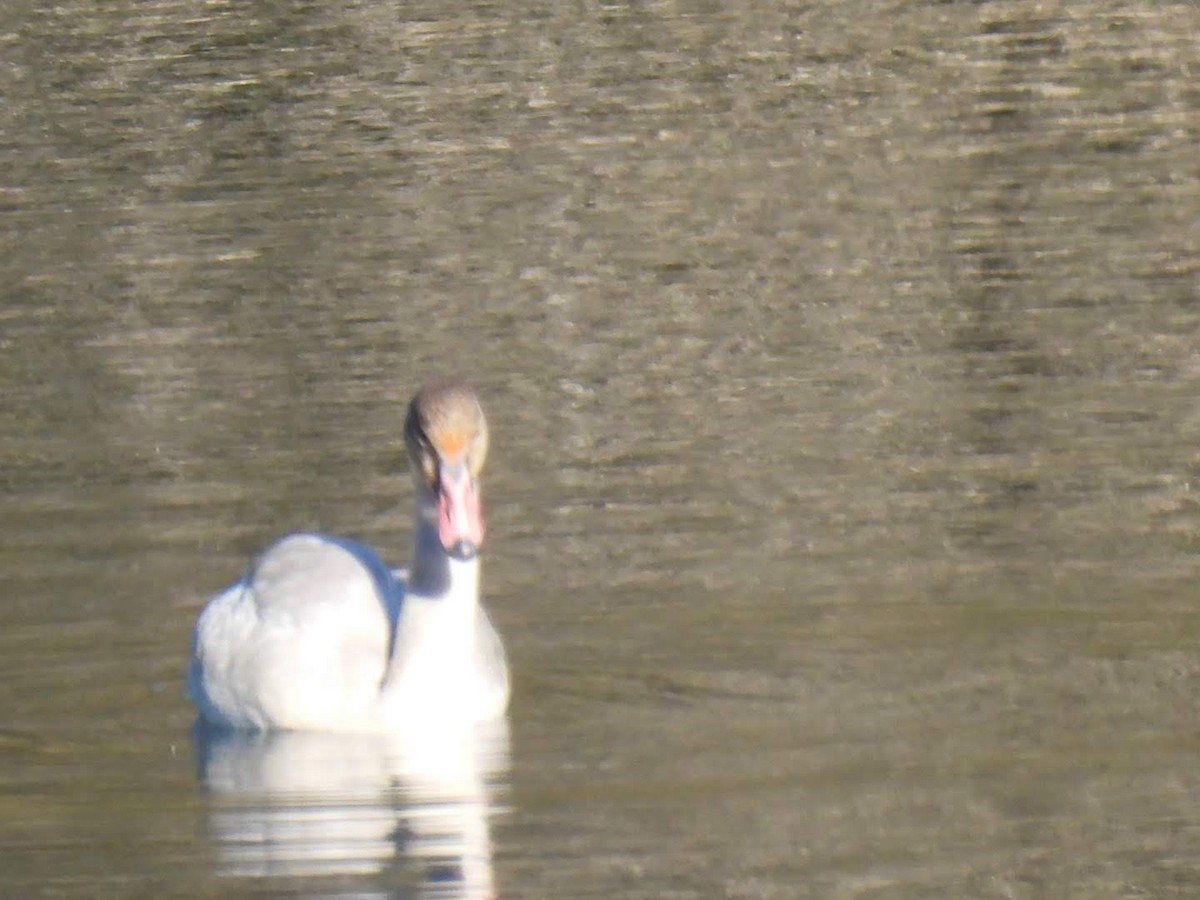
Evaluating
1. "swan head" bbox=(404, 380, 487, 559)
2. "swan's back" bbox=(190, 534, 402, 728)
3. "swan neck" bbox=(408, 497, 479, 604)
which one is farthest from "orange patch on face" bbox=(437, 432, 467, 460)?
"swan's back" bbox=(190, 534, 402, 728)

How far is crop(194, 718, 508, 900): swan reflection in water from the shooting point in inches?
331

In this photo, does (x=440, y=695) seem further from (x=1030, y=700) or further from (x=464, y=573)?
(x=1030, y=700)

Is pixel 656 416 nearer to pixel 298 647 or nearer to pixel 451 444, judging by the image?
pixel 298 647

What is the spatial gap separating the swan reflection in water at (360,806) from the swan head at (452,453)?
2.16ft

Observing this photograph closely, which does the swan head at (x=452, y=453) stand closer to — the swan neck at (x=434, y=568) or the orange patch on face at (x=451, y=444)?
the orange patch on face at (x=451, y=444)

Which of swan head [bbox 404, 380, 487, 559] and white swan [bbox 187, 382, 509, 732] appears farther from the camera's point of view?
white swan [bbox 187, 382, 509, 732]

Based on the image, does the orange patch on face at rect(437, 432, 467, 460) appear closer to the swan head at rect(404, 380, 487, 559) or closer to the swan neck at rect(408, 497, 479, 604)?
the swan head at rect(404, 380, 487, 559)

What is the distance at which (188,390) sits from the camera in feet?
50.0

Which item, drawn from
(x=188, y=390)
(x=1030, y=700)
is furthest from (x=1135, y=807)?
(x=188, y=390)

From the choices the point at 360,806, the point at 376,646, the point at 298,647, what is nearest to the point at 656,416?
the point at 376,646

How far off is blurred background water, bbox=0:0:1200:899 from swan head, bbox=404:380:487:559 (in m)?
0.69

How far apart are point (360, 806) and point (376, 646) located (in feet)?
4.21

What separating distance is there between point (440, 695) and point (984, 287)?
23.6 ft

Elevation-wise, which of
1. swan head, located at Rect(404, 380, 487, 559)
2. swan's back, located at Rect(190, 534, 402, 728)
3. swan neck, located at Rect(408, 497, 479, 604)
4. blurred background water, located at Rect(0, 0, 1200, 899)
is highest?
swan head, located at Rect(404, 380, 487, 559)
